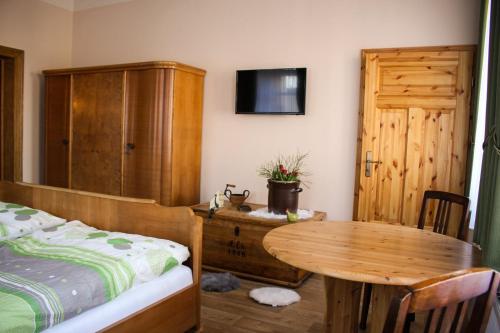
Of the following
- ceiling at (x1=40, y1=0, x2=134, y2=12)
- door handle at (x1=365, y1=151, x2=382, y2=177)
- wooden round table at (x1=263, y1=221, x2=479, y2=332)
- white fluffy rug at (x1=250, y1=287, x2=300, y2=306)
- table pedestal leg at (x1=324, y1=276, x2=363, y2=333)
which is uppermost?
ceiling at (x1=40, y1=0, x2=134, y2=12)

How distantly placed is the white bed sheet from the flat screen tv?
6.51ft

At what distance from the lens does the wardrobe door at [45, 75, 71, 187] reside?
4.62 metres

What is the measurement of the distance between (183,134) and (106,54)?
1659mm

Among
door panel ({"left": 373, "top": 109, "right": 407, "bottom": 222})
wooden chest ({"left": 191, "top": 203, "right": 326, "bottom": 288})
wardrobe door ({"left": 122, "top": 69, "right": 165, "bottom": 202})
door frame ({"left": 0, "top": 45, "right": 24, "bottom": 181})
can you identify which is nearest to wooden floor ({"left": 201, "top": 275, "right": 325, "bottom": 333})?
wooden chest ({"left": 191, "top": 203, "right": 326, "bottom": 288})

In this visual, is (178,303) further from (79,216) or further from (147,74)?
(147,74)

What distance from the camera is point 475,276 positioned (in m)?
1.05

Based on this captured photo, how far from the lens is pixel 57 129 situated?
469 centimetres

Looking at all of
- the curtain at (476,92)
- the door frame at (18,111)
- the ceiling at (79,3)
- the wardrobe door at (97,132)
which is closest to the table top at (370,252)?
the curtain at (476,92)

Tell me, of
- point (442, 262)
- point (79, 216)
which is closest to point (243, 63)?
point (79, 216)

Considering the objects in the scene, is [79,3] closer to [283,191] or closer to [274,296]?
[283,191]

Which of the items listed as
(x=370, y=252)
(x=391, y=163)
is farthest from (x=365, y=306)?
(x=391, y=163)

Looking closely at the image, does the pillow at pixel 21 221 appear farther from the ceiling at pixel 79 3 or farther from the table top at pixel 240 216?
the ceiling at pixel 79 3

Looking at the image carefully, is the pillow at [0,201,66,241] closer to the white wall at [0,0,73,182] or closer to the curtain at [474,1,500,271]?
the white wall at [0,0,73,182]

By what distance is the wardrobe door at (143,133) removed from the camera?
4.02 metres
